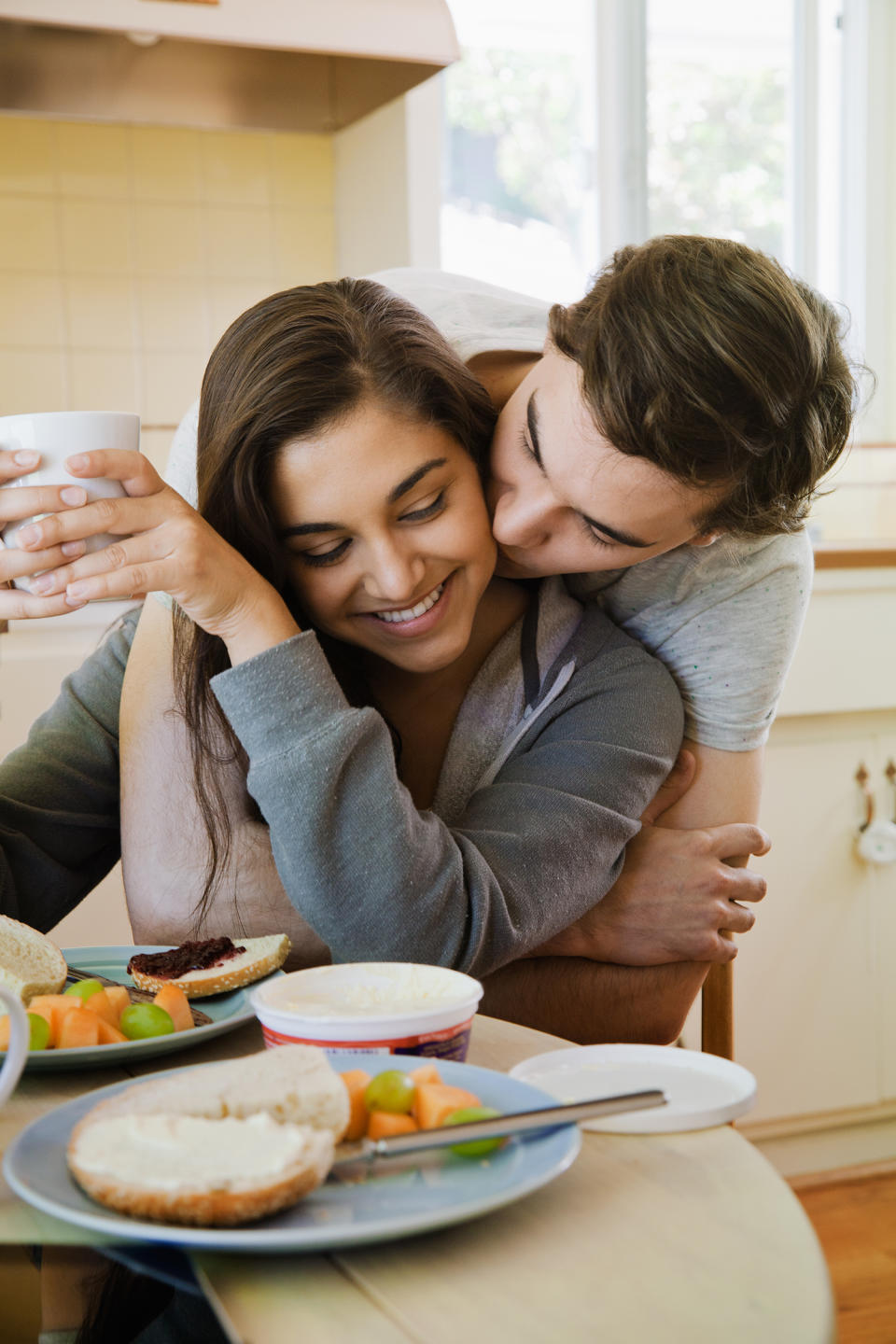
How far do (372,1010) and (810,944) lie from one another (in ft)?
6.17

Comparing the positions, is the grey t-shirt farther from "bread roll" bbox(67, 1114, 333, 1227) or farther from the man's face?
"bread roll" bbox(67, 1114, 333, 1227)

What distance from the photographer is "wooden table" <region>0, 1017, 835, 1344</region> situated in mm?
459

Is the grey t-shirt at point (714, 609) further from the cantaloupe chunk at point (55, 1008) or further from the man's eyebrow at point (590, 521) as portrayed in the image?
the cantaloupe chunk at point (55, 1008)

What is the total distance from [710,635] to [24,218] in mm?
1799

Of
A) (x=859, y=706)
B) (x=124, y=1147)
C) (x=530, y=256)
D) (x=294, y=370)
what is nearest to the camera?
(x=124, y=1147)

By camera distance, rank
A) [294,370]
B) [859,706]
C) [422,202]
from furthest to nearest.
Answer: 1. [422,202]
2. [859,706]
3. [294,370]

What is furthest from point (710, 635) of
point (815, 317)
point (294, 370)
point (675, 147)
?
point (675, 147)

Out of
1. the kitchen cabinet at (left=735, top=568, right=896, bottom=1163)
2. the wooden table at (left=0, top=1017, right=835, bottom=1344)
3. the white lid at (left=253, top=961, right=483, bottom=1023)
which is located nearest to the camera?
the wooden table at (left=0, top=1017, right=835, bottom=1344)

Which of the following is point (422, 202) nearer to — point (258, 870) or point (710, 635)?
point (710, 635)

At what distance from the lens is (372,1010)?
69cm

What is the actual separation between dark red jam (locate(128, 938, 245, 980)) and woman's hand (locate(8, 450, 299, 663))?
227 millimetres

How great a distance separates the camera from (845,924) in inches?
95.3

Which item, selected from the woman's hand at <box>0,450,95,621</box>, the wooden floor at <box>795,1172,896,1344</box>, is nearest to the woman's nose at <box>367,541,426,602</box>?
the woman's hand at <box>0,450,95,621</box>

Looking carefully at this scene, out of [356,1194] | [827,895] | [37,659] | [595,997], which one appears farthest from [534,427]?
[827,895]
